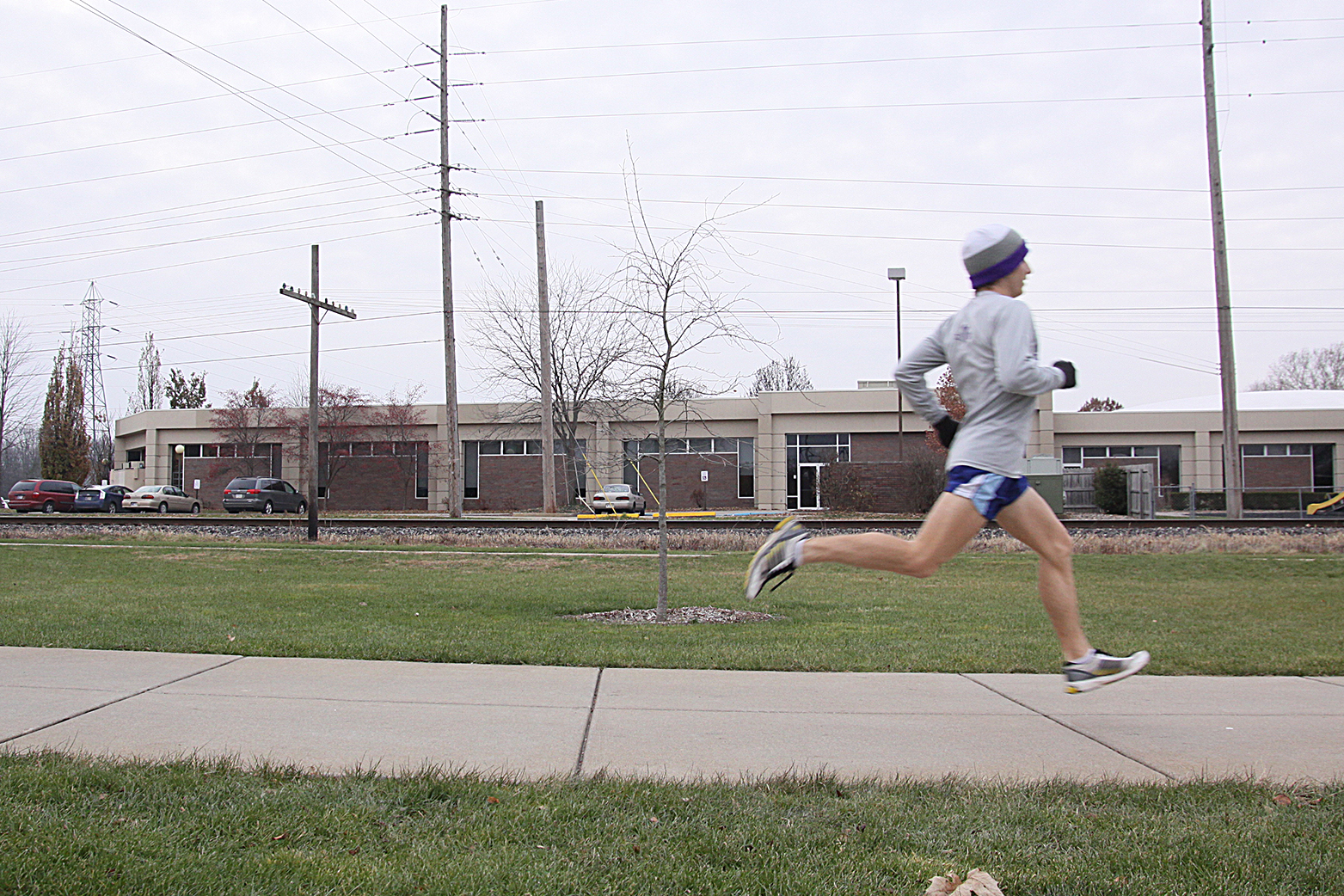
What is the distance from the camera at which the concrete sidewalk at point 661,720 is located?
4629 mm

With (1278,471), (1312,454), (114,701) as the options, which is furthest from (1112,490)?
(114,701)

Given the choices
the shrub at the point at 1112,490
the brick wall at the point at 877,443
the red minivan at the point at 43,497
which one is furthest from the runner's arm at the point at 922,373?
the red minivan at the point at 43,497

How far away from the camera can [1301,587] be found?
13.0 m

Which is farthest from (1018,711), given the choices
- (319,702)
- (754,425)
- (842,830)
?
(754,425)

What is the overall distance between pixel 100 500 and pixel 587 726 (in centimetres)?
4662

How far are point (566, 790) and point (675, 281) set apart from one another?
695 centimetres

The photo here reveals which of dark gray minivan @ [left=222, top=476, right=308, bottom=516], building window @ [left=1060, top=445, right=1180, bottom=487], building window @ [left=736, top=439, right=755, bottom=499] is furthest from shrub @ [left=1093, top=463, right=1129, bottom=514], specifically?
dark gray minivan @ [left=222, top=476, right=308, bottom=516]

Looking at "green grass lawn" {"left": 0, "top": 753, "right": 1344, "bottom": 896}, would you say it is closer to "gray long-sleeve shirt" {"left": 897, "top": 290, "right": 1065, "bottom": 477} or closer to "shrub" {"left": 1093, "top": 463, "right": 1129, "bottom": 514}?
"gray long-sleeve shirt" {"left": 897, "top": 290, "right": 1065, "bottom": 477}

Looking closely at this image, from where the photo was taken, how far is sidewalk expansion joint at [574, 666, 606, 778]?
450 centimetres

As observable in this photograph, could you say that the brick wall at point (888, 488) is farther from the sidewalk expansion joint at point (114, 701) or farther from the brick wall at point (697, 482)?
the sidewalk expansion joint at point (114, 701)

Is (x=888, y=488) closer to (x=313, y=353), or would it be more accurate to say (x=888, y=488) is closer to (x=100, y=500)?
(x=313, y=353)

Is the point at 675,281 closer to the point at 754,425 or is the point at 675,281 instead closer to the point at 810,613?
the point at 810,613

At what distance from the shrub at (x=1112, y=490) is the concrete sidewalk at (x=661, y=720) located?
2936 centimetres

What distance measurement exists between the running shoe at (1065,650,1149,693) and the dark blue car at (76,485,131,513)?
47496mm
